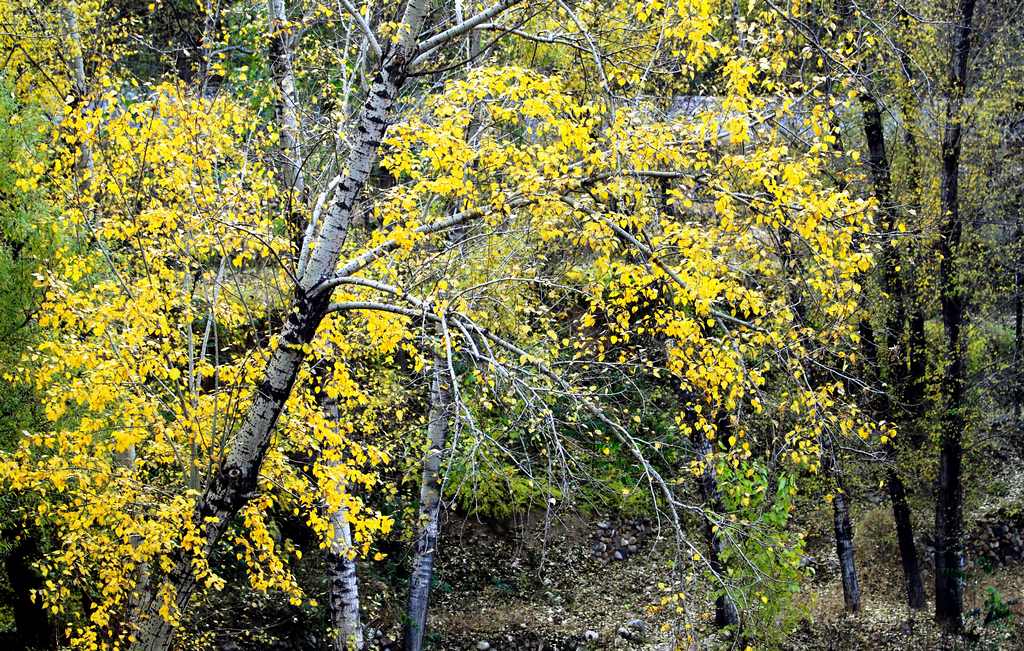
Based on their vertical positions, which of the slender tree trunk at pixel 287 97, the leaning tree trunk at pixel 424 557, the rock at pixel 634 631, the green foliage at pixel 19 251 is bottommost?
the rock at pixel 634 631

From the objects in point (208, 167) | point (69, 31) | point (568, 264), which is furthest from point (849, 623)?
point (69, 31)

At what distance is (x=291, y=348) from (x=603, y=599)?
431 inches

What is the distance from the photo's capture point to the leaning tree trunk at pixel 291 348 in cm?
627

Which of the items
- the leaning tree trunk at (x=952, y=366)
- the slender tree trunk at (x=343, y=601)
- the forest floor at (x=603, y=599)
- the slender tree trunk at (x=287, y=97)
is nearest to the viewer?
the slender tree trunk at (x=287, y=97)

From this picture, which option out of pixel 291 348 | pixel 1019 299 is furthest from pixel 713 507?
pixel 1019 299

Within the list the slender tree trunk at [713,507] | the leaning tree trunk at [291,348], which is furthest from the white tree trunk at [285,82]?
the slender tree trunk at [713,507]

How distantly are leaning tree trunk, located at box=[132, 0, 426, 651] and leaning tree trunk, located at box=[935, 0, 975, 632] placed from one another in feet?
30.0

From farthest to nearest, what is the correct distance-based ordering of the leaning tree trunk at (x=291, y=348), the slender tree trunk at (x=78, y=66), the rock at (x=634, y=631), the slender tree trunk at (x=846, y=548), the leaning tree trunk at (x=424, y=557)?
the slender tree trunk at (x=846, y=548) → the rock at (x=634, y=631) → the leaning tree trunk at (x=424, y=557) → the slender tree trunk at (x=78, y=66) → the leaning tree trunk at (x=291, y=348)

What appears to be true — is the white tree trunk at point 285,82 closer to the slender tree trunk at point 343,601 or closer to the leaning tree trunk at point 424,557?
the slender tree trunk at point 343,601

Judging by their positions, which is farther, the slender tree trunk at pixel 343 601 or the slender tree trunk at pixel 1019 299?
the slender tree trunk at pixel 1019 299

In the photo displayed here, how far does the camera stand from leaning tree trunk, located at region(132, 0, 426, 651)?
6.27 m

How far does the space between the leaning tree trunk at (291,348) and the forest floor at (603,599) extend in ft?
23.2

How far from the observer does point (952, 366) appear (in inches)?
522

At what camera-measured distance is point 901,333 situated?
13.3 metres
